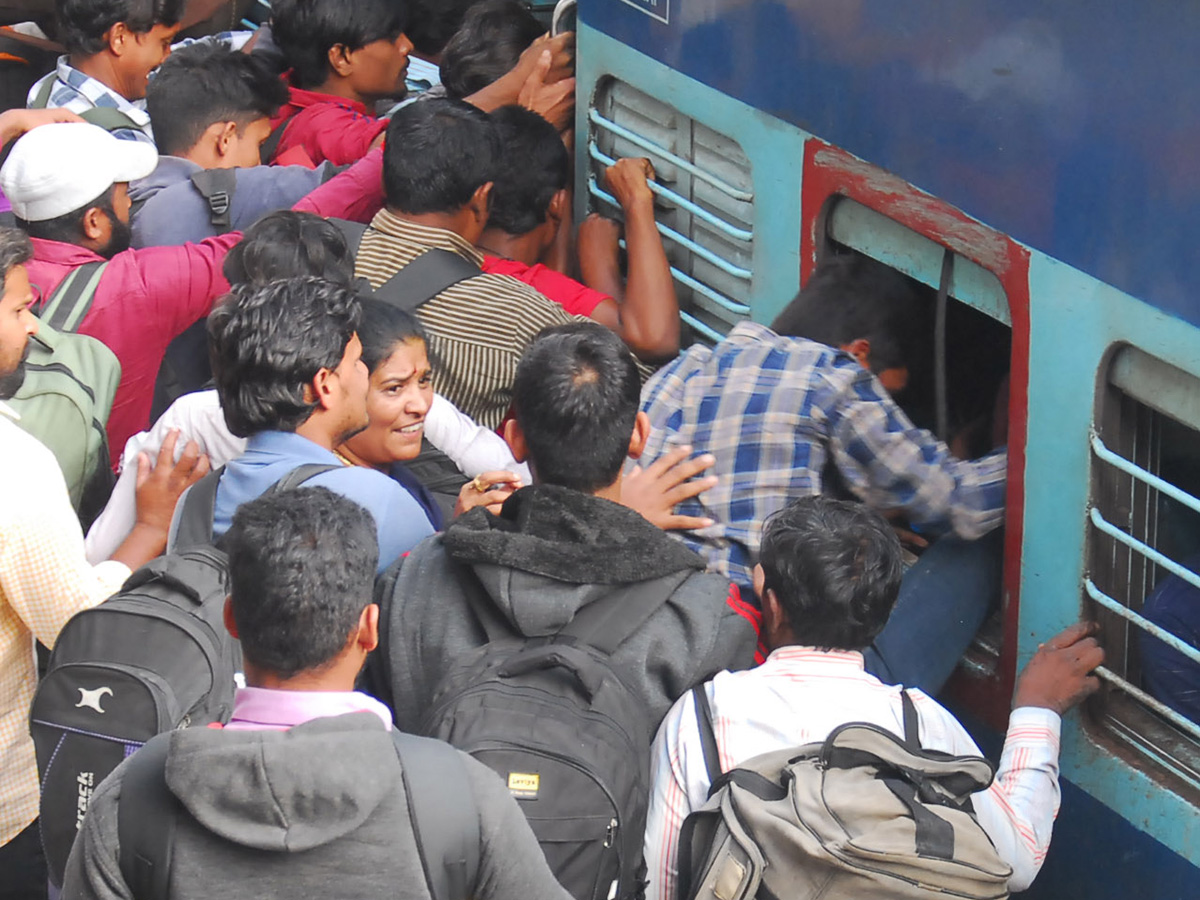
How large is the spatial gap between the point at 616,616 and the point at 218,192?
2450mm

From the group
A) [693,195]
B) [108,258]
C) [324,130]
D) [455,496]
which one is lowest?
[455,496]

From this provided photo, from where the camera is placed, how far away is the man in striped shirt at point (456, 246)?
3.68 metres

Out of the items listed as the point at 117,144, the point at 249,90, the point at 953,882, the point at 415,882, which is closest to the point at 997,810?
the point at 953,882

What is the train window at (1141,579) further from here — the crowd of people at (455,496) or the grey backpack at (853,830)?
the grey backpack at (853,830)

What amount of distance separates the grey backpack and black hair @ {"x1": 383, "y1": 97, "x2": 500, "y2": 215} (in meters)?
2.07

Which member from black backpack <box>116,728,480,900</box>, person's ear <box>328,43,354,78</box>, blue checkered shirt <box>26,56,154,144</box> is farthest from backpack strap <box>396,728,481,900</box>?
person's ear <box>328,43,354,78</box>

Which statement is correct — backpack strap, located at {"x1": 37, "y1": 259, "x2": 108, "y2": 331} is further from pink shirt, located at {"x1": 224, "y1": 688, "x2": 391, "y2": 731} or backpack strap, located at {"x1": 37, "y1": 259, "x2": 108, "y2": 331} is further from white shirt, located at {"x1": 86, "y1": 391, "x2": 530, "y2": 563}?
pink shirt, located at {"x1": 224, "y1": 688, "x2": 391, "y2": 731}

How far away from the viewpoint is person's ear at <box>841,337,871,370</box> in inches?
124

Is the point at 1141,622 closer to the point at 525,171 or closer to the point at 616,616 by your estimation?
the point at 616,616

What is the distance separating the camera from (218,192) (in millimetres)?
4312

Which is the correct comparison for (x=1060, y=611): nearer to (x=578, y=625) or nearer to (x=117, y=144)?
(x=578, y=625)

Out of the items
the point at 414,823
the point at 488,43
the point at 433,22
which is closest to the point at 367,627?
the point at 414,823

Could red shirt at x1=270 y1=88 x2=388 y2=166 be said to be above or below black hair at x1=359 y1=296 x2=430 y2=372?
below

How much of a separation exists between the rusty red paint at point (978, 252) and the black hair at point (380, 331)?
0.90 meters
